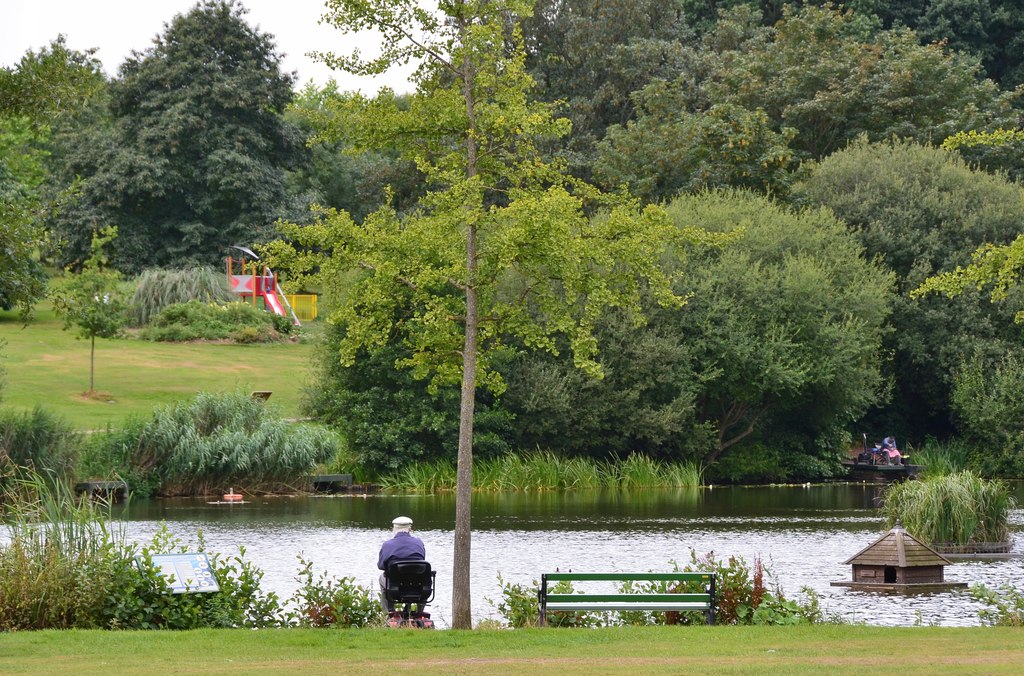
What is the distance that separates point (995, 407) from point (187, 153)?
41.0m

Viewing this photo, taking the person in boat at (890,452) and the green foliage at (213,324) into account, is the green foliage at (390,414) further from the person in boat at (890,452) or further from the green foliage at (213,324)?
the green foliage at (213,324)

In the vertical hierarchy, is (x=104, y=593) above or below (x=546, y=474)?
below

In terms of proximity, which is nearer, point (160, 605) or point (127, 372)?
point (160, 605)

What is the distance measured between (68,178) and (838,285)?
41639mm

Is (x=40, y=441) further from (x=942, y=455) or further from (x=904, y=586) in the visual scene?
(x=942, y=455)

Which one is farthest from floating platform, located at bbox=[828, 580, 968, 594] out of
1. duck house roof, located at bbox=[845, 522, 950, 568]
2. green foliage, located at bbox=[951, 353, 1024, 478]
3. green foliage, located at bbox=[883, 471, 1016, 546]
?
green foliage, located at bbox=[951, 353, 1024, 478]

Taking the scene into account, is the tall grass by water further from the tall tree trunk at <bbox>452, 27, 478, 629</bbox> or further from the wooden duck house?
the tall tree trunk at <bbox>452, 27, 478, 629</bbox>

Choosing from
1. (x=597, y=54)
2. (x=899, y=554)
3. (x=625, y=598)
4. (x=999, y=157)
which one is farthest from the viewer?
(x=597, y=54)

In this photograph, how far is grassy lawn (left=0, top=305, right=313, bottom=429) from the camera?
147 feet

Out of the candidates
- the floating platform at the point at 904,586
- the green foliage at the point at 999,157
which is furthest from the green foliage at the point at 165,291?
the floating platform at the point at 904,586

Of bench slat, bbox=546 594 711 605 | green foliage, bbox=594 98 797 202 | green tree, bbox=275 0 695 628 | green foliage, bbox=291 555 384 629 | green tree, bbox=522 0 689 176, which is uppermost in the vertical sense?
green tree, bbox=522 0 689 176

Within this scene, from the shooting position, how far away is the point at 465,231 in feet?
64.2

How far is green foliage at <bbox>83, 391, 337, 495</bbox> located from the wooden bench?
23011 millimetres

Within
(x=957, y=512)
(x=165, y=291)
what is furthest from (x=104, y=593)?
(x=165, y=291)
